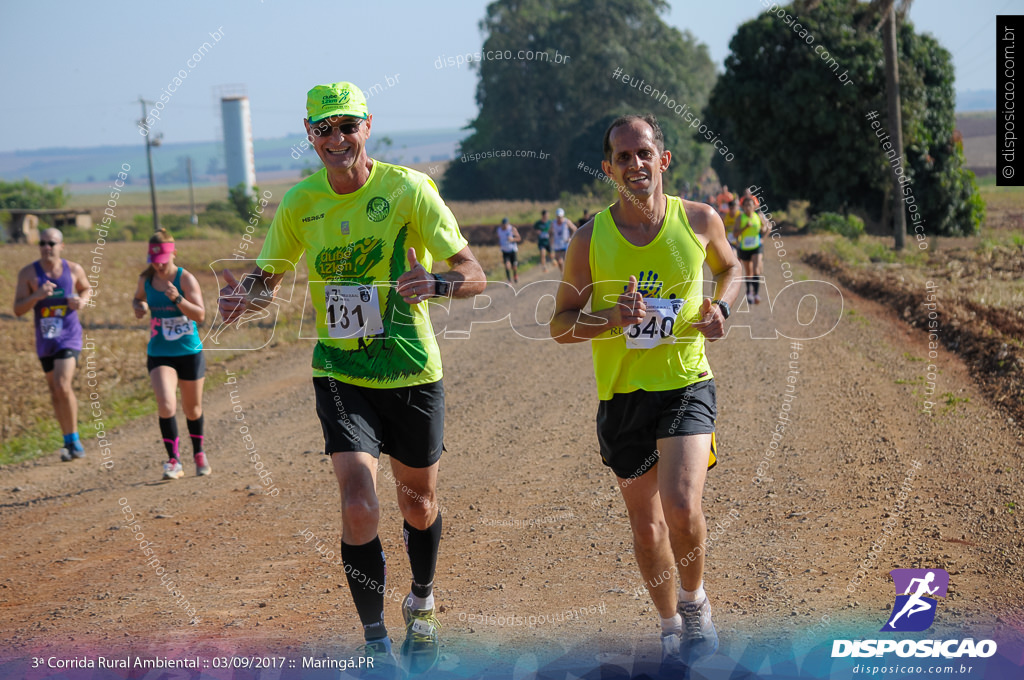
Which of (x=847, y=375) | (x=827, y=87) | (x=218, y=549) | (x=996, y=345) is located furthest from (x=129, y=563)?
(x=827, y=87)

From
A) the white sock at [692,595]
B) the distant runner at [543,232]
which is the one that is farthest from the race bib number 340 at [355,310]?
the distant runner at [543,232]

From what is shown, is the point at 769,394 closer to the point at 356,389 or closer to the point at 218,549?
the point at 218,549

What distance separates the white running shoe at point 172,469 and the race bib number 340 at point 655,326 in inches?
204

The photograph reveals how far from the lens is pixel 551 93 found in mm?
58938

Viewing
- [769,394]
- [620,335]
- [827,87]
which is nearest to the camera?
[620,335]

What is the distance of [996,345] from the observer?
998 cm

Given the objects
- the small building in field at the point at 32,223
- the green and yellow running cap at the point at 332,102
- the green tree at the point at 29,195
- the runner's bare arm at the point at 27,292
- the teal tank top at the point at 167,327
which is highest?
the green tree at the point at 29,195

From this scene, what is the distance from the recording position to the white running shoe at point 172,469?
24.7 ft

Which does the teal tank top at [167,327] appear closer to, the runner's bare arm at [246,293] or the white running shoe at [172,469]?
the white running shoe at [172,469]

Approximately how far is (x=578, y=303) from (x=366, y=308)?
880 mm

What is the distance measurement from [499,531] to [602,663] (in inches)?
77.7

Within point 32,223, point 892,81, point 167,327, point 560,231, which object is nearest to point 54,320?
point 167,327

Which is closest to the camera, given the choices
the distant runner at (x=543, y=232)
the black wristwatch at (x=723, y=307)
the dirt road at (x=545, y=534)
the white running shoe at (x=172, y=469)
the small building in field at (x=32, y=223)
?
the black wristwatch at (x=723, y=307)

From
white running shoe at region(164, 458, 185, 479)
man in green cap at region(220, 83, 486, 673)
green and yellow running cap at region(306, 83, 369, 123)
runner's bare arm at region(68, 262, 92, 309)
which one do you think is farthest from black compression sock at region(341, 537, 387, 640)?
runner's bare arm at region(68, 262, 92, 309)
